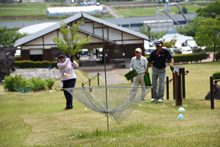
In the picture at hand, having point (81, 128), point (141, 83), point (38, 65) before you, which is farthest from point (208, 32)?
point (81, 128)

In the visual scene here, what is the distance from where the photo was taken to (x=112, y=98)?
5.09 metres

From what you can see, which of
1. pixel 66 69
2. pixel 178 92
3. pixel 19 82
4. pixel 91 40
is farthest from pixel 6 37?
pixel 178 92

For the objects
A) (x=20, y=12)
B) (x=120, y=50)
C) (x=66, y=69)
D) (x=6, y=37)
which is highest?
(x=20, y=12)

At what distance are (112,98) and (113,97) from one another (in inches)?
0.9

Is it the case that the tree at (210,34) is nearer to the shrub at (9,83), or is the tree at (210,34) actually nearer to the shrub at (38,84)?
the shrub at (38,84)

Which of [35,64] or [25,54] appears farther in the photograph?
[25,54]

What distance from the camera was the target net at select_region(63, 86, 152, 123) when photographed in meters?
4.91

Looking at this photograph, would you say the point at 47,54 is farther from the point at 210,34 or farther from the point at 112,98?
the point at 112,98

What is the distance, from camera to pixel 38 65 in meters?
35.2

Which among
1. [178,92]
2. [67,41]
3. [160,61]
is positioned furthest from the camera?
[67,41]

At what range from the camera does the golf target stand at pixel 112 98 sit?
4.91 meters

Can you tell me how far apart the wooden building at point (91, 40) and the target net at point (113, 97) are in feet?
103

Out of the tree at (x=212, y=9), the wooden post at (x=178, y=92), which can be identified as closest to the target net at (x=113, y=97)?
the wooden post at (x=178, y=92)

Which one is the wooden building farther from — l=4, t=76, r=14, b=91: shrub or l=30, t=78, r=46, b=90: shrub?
l=4, t=76, r=14, b=91: shrub
